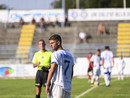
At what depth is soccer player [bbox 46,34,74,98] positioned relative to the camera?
7.67 metres

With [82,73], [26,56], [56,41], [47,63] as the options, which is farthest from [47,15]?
[56,41]

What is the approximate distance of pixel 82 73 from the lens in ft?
108

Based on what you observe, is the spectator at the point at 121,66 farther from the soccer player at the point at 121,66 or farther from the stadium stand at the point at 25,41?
the stadium stand at the point at 25,41

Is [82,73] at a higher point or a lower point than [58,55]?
lower

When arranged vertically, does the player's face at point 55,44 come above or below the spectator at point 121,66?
above

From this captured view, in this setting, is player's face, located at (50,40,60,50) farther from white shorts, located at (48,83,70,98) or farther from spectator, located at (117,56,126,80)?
spectator, located at (117,56,126,80)

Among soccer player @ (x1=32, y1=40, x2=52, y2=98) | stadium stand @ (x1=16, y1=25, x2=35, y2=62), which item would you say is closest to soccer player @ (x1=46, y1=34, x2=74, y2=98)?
soccer player @ (x1=32, y1=40, x2=52, y2=98)

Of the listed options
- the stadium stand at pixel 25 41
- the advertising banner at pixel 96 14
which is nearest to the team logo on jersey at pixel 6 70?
the stadium stand at pixel 25 41

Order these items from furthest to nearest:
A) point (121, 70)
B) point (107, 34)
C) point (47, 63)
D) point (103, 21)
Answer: point (103, 21) → point (107, 34) → point (121, 70) → point (47, 63)

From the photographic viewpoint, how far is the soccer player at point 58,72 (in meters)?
7.67

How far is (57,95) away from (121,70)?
74.0 feet

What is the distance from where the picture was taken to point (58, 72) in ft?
25.5

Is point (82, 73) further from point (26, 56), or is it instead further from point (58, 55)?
point (58, 55)

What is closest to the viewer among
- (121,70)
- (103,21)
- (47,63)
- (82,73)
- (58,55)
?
(58,55)
